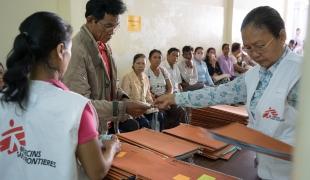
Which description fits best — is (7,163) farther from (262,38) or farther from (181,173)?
→ (262,38)

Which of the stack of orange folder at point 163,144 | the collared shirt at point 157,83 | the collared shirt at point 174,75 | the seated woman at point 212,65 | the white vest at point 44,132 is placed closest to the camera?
the white vest at point 44,132

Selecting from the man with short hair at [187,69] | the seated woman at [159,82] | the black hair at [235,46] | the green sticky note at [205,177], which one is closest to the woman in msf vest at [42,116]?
the green sticky note at [205,177]

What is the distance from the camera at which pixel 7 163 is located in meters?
1.10

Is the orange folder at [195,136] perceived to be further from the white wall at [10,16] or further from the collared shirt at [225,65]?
the collared shirt at [225,65]

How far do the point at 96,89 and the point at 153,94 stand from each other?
299 cm

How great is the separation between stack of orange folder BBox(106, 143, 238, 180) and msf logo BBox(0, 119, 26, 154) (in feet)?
1.21

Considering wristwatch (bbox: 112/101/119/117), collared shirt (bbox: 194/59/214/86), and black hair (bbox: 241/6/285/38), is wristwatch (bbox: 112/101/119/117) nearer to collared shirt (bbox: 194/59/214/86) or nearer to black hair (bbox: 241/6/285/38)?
black hair (bbox: 241/6/285/38)

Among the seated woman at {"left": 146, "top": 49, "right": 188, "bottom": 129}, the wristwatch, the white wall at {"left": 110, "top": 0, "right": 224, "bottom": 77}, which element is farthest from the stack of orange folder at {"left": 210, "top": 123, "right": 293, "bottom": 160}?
the white wall at {"left": 110, "top": 0, "right": 224, "bottom": 77}

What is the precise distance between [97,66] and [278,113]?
0.98m

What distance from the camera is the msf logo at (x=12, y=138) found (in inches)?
41.5

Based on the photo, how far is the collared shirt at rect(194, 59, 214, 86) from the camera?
5919 millimetres

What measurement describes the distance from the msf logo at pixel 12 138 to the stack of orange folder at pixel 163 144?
64 centimetres

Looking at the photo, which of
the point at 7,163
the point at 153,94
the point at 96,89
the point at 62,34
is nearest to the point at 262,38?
the point at 62,34

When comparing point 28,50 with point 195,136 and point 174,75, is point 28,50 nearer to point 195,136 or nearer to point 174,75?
point 195,136
